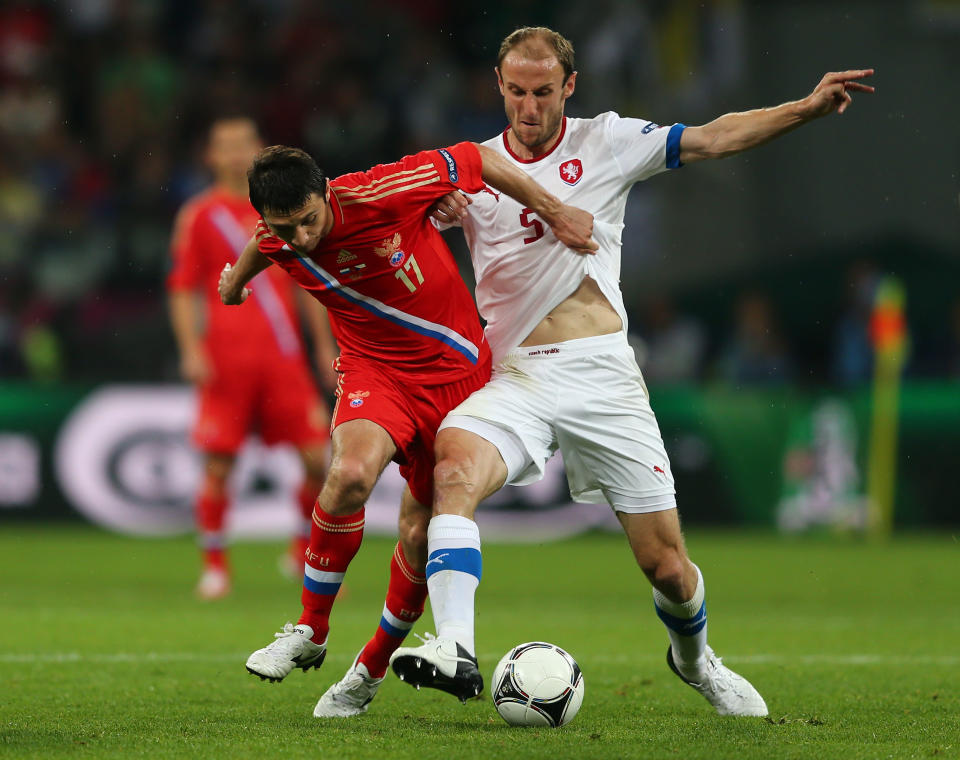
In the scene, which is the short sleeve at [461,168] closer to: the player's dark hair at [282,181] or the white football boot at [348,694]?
the player's dark hair at [282,181]

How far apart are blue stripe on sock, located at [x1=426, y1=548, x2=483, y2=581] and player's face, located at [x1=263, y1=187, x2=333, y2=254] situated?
109 centimetres

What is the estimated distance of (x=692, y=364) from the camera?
14.0 m

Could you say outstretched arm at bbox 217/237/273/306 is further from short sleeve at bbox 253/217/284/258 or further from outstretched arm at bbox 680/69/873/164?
outstretched arm at bbox 680/69/873/164

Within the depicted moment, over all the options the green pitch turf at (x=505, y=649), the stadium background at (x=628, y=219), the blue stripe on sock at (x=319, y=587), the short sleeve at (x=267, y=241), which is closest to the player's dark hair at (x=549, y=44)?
the short sleeve at (x=267, y=241)

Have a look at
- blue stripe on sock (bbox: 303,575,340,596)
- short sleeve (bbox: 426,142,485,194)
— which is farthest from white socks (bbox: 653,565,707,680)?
short sleeve (bbox: 426,142,485,194)

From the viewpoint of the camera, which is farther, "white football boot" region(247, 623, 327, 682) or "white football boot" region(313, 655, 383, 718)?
"white football boot" region(313, 655, 383, 718)

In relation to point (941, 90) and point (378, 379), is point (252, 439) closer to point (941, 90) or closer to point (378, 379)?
point (378, 379)

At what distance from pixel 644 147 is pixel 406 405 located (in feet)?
4.13

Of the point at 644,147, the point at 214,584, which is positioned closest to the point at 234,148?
the point at 214,584

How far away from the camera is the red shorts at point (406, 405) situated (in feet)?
16.2

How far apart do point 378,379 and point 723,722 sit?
1.66 m

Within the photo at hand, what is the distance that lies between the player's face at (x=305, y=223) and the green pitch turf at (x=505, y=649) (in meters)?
1.57

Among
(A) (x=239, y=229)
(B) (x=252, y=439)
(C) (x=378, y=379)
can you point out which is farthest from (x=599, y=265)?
(B) (x=252, y=439)

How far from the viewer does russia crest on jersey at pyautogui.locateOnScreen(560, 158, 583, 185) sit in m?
5.27
